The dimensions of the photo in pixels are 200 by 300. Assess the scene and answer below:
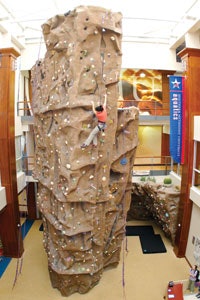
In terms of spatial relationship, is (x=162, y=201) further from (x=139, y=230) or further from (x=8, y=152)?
(x=8, y=152)

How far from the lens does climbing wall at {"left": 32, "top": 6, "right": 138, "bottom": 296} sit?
4.79 meters

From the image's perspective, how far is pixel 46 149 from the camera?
594cm

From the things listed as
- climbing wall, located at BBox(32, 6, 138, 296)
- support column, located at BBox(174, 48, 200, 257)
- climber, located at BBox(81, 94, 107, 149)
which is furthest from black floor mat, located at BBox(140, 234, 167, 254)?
climber, located at BBox(81, 94, 107, 149)

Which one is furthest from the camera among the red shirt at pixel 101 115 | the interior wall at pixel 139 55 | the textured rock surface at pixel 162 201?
the interior wall at pixel 139 55

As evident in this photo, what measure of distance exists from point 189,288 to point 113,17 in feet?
23.3

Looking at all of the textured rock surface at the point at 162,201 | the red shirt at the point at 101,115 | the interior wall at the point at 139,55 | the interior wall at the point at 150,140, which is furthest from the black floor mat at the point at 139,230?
the interior wall at the point at 139,55

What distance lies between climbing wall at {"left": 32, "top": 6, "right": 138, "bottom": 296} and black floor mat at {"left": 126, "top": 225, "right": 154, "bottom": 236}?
3.11 m

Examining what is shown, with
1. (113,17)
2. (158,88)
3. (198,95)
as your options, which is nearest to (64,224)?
(113,17)

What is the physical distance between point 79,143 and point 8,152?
323 centimetres

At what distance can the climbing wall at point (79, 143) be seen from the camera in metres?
4.79

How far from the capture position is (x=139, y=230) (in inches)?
377

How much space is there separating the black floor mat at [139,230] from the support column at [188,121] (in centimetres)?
202

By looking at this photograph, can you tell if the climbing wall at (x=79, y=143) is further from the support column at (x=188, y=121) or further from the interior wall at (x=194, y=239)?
the interior wall at (x=194, y=239)

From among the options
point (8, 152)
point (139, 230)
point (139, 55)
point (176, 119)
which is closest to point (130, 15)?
point (139, 55)
